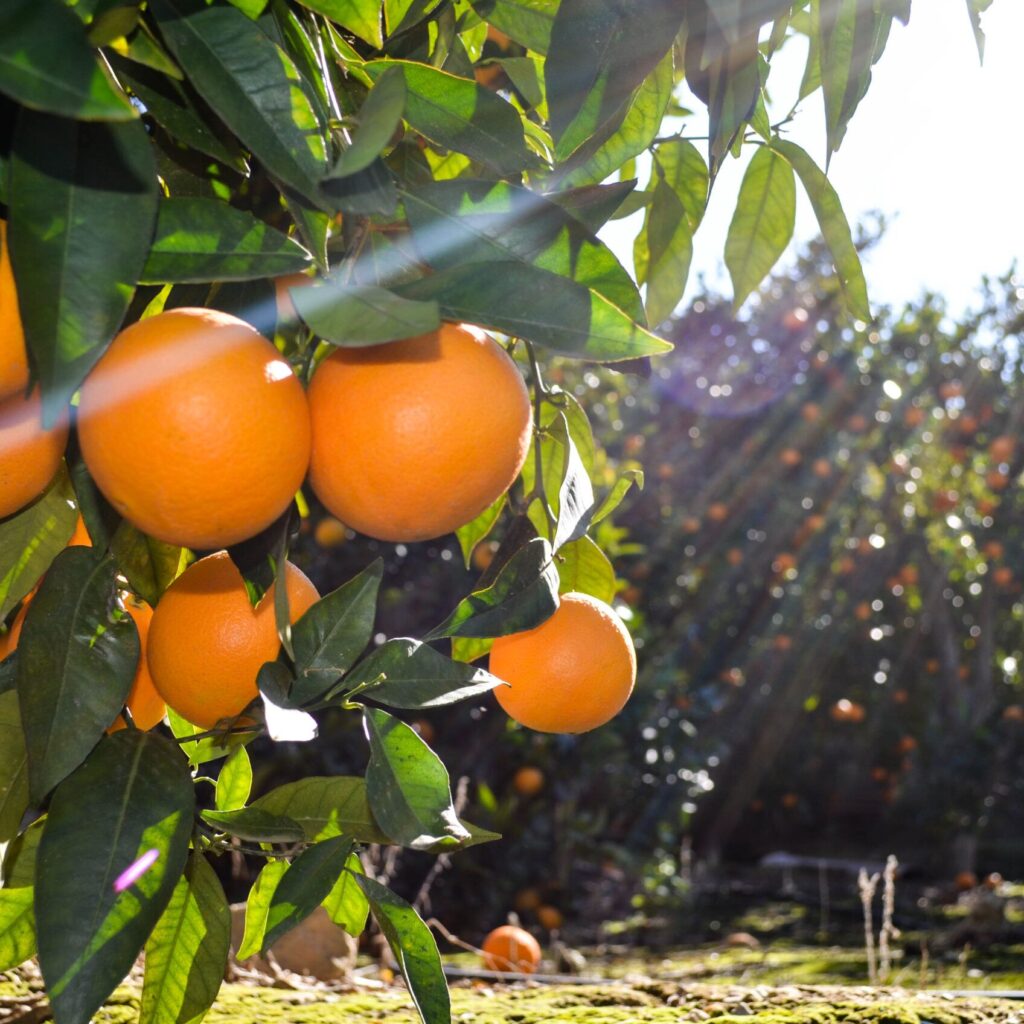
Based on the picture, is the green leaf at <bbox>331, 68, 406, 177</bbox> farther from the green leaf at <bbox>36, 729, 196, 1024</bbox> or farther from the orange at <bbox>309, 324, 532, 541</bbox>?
the green leaf at <bbox>36, 729, 196, 1024</bbox>

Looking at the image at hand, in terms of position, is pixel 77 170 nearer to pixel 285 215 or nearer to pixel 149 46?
pixel 149 46

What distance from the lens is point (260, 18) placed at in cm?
60

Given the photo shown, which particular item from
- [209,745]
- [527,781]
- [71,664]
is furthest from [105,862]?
[527,781]

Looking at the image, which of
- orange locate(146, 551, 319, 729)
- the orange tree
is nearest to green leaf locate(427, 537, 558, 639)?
the orange tree

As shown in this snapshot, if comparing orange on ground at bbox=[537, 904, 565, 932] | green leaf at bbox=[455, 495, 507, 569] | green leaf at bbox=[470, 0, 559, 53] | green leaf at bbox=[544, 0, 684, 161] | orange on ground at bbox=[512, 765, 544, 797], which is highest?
green leaf at bbox=[470, 0, 559, 53]

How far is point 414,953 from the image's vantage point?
2.45 feet

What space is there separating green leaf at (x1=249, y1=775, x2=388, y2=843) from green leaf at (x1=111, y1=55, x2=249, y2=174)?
0.44m

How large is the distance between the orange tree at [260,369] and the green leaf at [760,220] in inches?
8.1

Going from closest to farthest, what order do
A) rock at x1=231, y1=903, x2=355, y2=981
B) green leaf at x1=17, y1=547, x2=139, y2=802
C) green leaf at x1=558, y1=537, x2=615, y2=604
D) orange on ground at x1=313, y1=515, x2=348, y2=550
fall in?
green leaf at x1=17, y1=547, x2=139, y2=802 < green leaf at x1=558, y1=537, x2=615, y2=604 < rock at x1=231, y1=903, x2=355, y2=981 < orange on ground at x1=313, y1=515, x2=348, y2=550

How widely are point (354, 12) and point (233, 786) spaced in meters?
0.60

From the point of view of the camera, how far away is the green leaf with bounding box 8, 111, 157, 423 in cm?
47

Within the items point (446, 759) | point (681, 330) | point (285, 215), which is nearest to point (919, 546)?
point (681, 330)

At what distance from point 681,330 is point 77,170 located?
19.0 feet

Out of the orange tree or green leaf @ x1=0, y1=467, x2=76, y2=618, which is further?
green leaf @ x1=0, y1=467, x2=76, y2=618
